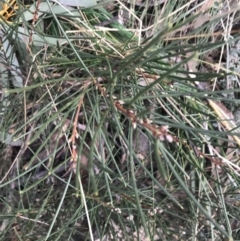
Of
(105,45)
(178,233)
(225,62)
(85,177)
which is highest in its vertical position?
(105,45)

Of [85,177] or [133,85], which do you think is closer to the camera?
[133,85]

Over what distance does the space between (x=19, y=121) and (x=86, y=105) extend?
132mm

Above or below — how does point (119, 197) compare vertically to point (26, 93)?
below

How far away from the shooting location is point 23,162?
30.1 inches

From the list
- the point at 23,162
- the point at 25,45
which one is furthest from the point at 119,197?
the point at 25,45

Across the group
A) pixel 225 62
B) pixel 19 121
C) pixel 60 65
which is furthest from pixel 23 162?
pixel 225 62

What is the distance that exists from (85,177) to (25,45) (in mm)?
286

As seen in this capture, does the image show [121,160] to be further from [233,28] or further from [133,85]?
[233,28]

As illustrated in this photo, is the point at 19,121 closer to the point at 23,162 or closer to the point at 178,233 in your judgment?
the point at 23,162

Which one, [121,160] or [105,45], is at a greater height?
[105,45]

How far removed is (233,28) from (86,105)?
0.33m

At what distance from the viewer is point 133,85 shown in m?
0.57

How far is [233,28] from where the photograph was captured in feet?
2.51

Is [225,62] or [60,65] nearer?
[60,65]
